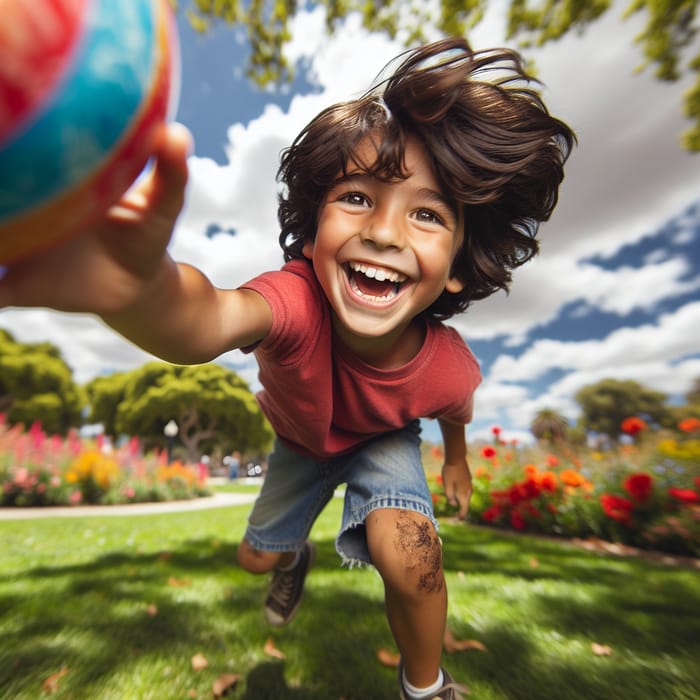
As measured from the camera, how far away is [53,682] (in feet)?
5.95

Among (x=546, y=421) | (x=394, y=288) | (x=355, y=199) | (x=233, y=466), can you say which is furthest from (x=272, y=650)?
(x=546, y=421)

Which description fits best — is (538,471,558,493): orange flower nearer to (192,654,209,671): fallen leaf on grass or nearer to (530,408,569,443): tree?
(192,654,209,671): fallen leaf on grass

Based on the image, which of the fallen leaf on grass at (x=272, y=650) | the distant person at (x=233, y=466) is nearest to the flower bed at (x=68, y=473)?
the distant person at (x=233, y=466)

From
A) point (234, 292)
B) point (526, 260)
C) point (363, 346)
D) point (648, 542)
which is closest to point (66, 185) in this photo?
point (234, 292)

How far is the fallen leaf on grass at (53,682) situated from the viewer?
5.78 ft

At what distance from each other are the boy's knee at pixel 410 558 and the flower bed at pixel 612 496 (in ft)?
11.5

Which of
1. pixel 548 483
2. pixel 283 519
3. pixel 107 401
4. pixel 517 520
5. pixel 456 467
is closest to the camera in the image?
pixel 283 519

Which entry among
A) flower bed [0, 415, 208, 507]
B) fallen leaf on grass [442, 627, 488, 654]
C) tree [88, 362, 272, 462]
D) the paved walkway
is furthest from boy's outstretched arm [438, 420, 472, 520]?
tree [88, 362, 272, 462]

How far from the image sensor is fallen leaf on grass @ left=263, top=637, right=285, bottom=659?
6.93 ft

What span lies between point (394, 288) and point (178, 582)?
2553mm

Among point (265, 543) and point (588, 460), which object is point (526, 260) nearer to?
point (265, 543)

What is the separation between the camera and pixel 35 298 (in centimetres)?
85

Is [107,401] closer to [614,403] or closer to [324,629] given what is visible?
[324,629]

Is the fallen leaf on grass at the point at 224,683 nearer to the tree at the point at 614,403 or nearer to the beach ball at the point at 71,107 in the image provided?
the beach ball at the point at 71,107
